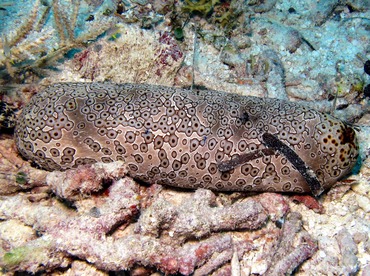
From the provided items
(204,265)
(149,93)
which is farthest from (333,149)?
(149,93)

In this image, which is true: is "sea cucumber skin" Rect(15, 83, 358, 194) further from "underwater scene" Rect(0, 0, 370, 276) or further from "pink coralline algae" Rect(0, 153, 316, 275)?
"pink coralline algae" Rect(0, 153, 316, 275)

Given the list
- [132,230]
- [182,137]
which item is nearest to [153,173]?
[182,137]

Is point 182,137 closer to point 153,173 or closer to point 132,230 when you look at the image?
point 153,173

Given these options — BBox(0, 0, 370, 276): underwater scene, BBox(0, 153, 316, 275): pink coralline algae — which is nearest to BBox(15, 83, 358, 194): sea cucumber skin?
BBox(0, 0, 370, 276): underwater scene

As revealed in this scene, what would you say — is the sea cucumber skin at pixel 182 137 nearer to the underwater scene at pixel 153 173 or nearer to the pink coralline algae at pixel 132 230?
the underwater scene at pixel 153 173

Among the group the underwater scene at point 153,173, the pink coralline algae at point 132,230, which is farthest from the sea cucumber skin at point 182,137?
the pink coralline algae at point 132,230
